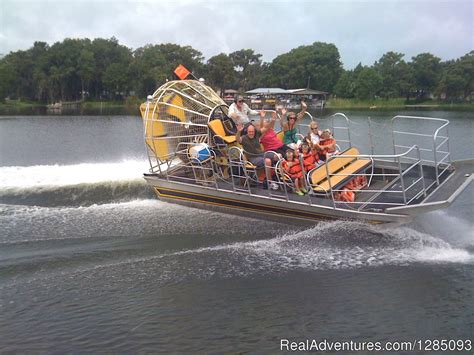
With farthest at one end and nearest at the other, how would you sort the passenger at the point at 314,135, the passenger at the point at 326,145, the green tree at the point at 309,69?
the green tree at the point at 309,69 → the passenger at the point at 314,135 → the passenger at the point at 326,145

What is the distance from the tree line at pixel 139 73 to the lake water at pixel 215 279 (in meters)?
72.3

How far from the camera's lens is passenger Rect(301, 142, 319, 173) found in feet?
36.8

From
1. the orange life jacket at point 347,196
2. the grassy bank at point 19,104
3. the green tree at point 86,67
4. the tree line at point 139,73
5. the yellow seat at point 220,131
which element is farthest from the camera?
the green tree at point 86,67

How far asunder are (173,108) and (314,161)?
181 inches

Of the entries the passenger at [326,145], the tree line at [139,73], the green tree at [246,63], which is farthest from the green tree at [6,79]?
the passenger at [326,145]

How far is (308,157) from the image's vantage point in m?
11.3

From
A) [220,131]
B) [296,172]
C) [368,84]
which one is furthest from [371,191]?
[368,84]

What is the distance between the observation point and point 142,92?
3337 inches

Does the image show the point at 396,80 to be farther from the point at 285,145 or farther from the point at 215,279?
the point at 215,279

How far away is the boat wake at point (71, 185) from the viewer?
1327cm

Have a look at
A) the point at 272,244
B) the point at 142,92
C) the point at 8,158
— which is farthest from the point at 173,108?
the point at 142,92

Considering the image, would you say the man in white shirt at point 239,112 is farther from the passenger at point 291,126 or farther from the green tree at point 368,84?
the green tree at point 368,84

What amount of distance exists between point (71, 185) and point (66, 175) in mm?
1128

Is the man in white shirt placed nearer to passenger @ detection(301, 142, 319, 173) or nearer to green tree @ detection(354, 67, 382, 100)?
passenger @ detection(301, 142, 319, 173)
